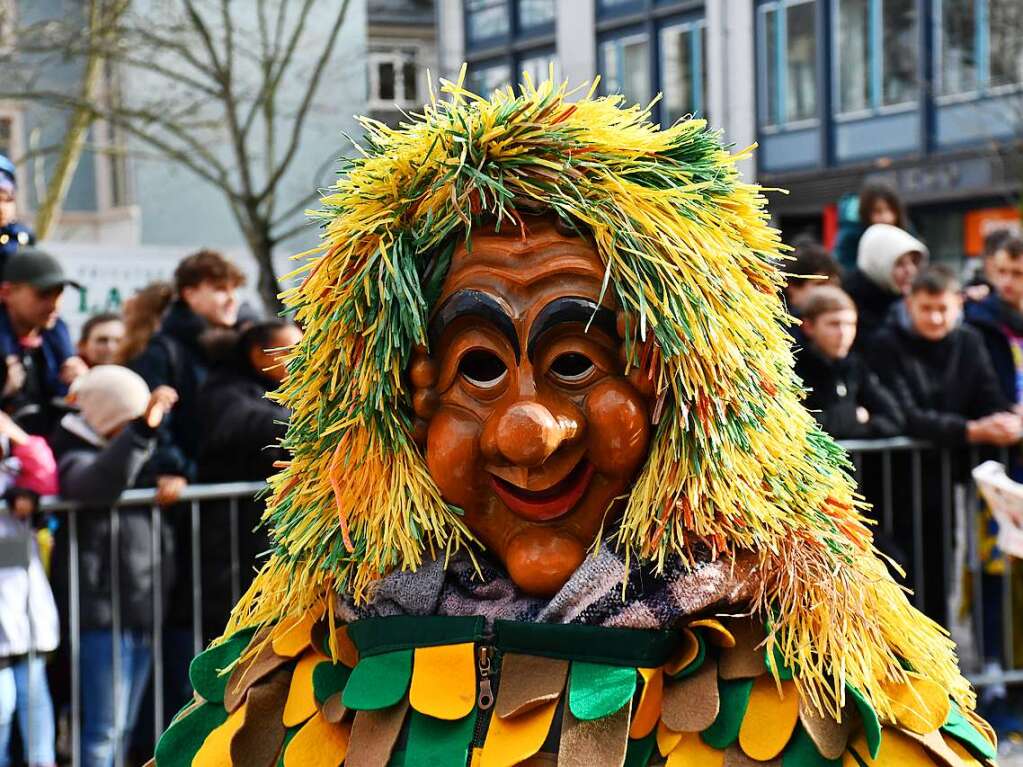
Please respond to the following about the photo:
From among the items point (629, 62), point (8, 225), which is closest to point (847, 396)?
point (8, 225)

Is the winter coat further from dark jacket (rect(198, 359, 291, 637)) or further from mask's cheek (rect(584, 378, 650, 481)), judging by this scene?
mask's cheek (rect(584, 378, 650, 481))

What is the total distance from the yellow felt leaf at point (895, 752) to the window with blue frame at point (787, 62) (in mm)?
18498

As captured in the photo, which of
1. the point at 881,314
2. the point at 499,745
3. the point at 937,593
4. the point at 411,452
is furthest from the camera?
the point at 881,314

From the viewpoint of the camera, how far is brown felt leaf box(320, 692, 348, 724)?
195 centimetres

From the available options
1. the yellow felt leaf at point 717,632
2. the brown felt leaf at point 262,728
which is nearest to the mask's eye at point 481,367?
the yellow felt leaf at point 717,632

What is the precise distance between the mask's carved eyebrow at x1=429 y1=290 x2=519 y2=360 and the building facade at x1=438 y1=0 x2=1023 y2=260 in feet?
46.1

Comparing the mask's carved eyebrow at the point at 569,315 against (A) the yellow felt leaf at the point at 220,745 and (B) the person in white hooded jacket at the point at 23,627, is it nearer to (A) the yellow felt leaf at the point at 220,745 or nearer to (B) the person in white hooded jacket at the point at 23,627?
(A) the yellow felt leaf at the point at 220,745

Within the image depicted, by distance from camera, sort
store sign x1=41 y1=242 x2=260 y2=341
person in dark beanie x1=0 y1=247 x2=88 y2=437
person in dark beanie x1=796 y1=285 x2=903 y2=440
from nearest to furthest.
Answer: person in dark beanie x1=0 y1=247 x2=88 y2=437 < person in dark beanie x1=796 y1=285 x2=903 y2=440 < store sign x1=41 y1=242 x2=260 y2=341

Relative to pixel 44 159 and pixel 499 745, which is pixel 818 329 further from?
pixel 44 159

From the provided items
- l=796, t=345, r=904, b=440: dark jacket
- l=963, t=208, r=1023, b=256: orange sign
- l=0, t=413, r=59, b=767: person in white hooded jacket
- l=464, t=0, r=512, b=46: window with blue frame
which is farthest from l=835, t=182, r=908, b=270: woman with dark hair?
l=464, t=0, r=512, b=46: window with blue frame

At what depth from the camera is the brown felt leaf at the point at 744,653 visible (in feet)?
6.07

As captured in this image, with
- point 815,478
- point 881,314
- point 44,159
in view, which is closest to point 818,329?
point 881,314

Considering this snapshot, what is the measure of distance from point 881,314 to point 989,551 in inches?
41.9

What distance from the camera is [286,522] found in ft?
6.59
